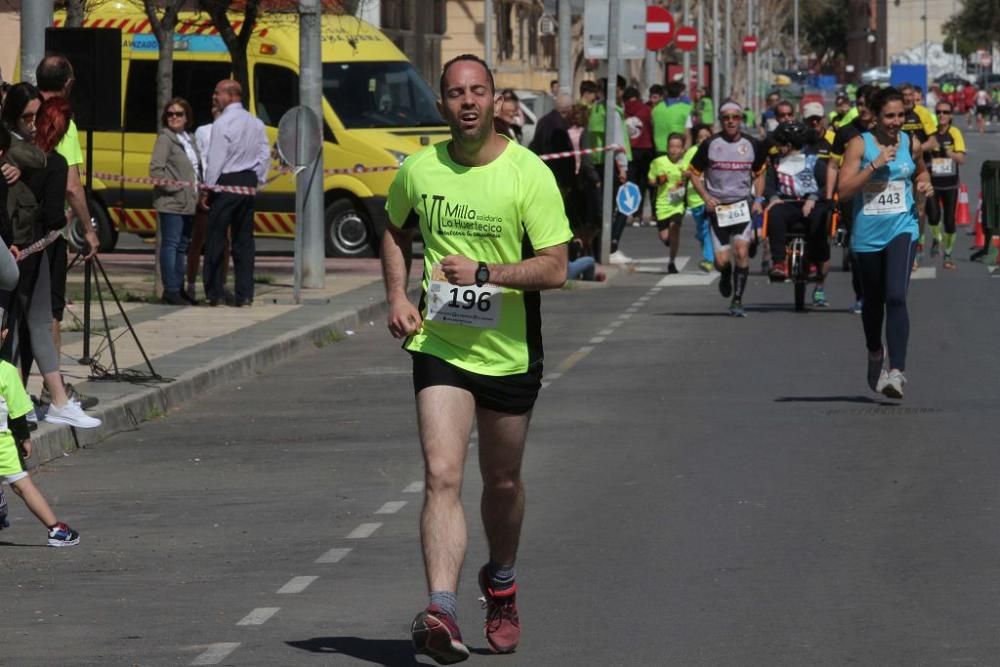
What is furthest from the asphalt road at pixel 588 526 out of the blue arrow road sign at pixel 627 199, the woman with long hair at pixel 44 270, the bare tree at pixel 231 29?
the blue arrow road sign at pixel 627 199

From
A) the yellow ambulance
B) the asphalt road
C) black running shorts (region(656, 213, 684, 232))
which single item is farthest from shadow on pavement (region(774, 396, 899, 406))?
the yellow ambulance

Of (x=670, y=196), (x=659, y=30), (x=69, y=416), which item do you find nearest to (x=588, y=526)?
(x=69, y=416)

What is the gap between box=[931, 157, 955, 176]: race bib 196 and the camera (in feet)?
91.1

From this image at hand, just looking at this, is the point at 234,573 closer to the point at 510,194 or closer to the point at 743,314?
the point at 510,194

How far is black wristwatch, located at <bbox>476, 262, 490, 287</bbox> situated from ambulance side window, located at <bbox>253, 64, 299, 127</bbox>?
2028 centimetres

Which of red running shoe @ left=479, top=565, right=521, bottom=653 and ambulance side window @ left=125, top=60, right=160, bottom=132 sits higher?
ambulance side window @ left=125, top=60, right=160, bottom=132

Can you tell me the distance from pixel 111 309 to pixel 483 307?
531 inches

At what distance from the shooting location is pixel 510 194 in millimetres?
7164

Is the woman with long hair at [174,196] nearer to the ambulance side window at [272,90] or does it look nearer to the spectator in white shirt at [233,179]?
the spectator in white shirt at [233,179]

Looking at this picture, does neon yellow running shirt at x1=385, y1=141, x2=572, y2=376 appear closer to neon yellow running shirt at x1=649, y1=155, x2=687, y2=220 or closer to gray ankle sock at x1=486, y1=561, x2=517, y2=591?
gray ankle sock at x1=486, y1=561, x2=517, y2=591

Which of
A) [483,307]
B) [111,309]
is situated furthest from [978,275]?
[483,307]

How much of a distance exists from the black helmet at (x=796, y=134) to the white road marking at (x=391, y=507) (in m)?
11.6

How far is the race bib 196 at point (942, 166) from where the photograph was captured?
2778 cm

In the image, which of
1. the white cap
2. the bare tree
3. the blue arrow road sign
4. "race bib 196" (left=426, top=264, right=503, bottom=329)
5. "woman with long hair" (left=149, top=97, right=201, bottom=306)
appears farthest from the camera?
the blue arrow road sign
